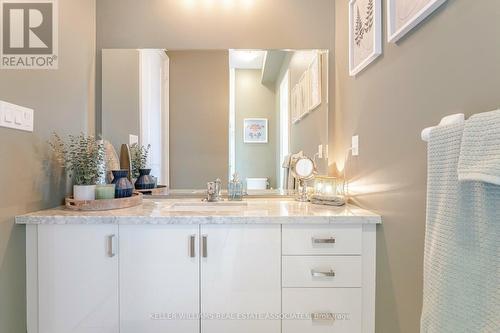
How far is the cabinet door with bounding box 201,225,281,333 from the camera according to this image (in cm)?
129

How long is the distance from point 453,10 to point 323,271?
43.4 inches

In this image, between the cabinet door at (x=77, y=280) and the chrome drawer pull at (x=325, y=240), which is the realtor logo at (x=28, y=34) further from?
the chrome drawer pull at (x=325, y=240)

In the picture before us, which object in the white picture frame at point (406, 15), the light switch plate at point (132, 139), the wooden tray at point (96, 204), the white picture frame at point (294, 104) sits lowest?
the wooden tray at point (96, 204)

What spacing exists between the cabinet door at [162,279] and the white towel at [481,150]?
1.06 m

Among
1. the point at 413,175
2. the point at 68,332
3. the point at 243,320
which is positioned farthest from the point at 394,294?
the point at 68,332

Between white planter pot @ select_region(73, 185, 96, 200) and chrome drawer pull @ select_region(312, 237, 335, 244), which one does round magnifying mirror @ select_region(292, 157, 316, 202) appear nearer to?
chrome drawer pull @ select_region(312, 237, 335, 244)

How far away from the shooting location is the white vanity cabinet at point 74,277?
128 cm

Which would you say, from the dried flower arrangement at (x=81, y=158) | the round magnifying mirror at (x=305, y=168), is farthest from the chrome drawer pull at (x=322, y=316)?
the dried flower arrangement at (x=81, y=158)

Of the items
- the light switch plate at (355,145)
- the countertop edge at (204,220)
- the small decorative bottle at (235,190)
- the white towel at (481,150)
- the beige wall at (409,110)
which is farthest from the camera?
the small decorative bottle at (235,190)

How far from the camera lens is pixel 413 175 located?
100 centimetres

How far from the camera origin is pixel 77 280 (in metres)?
1.28

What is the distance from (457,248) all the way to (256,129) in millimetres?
1386

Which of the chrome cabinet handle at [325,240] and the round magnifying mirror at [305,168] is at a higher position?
the round magnifying mirror at [305,168]

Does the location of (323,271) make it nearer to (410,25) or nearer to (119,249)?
(119,249)
